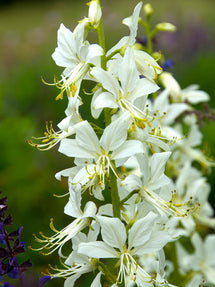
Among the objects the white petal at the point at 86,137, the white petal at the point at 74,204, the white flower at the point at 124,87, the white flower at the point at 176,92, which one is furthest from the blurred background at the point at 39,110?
the white flower at the point at 124,87

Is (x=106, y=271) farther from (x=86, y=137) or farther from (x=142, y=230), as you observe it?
(x=86, y=137)

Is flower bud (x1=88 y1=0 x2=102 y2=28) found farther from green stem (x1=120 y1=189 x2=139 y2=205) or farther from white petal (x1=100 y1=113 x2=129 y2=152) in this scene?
green stem (x1=120 y1=189 x2=139 y2=205)

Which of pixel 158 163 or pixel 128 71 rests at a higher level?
pixel 128 71

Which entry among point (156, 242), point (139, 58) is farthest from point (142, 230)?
point (139, 58)

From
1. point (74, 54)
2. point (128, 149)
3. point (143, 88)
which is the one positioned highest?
point (74, 54)

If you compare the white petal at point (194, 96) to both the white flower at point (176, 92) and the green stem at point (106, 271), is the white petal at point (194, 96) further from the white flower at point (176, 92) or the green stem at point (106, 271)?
the green stem at point (106, 271)
